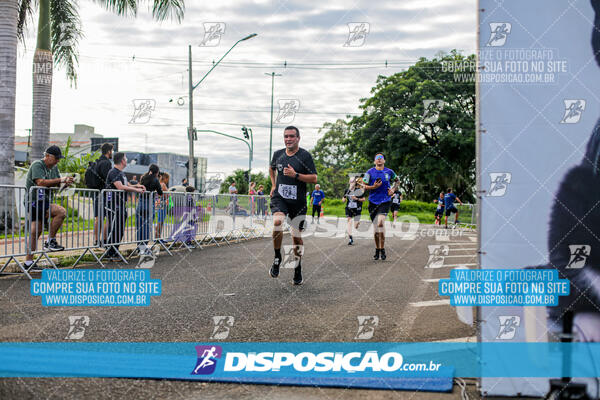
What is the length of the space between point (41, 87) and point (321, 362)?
13.2m

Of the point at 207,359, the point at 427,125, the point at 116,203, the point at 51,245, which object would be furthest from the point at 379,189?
the point at 427,125

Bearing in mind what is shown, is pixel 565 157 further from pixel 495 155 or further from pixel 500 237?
pixel 500 237

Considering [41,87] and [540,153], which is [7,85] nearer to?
[41,87]

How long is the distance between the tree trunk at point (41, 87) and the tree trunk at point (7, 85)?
2260 mm

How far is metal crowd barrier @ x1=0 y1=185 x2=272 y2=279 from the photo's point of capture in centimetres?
759

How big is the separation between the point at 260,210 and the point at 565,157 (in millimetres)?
14706

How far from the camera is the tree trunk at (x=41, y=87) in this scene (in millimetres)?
13828

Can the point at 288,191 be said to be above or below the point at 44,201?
above

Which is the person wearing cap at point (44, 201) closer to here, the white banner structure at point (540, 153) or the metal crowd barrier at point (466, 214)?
the white banner structure at point (540, 153)

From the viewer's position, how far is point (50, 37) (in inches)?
556

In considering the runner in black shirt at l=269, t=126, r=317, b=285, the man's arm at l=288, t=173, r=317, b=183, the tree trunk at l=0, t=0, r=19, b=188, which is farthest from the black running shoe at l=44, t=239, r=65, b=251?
the tree trunk at l=0, t=0, r=19, b=188

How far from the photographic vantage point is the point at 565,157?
3.29 metres

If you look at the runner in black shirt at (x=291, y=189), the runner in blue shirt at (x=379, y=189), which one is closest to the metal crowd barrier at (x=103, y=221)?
the runner in black shirt at (x=291, y=189)

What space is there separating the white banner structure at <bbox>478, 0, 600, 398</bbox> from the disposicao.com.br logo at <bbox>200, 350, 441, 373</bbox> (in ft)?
2.24
